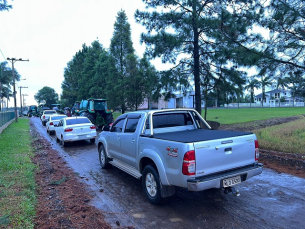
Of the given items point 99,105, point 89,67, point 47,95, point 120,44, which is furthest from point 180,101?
point 47,95

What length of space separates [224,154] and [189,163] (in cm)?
77

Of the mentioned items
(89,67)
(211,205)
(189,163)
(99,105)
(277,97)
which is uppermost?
(89,67)

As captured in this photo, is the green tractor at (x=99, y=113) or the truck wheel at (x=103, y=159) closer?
the truck wheel at (x=103, y=159)

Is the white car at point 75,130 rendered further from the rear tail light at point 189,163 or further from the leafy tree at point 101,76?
the leafy tree at point 101,76

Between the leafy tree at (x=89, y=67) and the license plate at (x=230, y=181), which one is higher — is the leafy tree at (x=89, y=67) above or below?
above

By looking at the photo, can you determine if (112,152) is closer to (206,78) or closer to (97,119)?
(206,78)

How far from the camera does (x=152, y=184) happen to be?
4809 mm

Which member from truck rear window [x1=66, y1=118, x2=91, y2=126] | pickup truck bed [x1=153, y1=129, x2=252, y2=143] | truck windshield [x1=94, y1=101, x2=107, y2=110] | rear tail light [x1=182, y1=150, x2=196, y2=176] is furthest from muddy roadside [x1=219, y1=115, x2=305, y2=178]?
truck windshield [x1=94, y1=101, x2=107, y2=110]

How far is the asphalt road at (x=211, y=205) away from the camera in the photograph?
159 inches

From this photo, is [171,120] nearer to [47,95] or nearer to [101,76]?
[101,76]

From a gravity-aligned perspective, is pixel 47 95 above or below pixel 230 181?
above

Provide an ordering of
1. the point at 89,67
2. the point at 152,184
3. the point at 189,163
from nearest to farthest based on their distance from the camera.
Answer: the point at 189,163, the point at 152,184, the point at 89,67

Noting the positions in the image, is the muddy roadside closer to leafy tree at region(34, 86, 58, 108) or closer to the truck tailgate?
the truck tailgate

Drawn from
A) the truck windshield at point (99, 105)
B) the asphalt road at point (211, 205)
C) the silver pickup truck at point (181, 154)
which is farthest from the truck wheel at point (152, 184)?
the truck windshield at point (99, 105)
